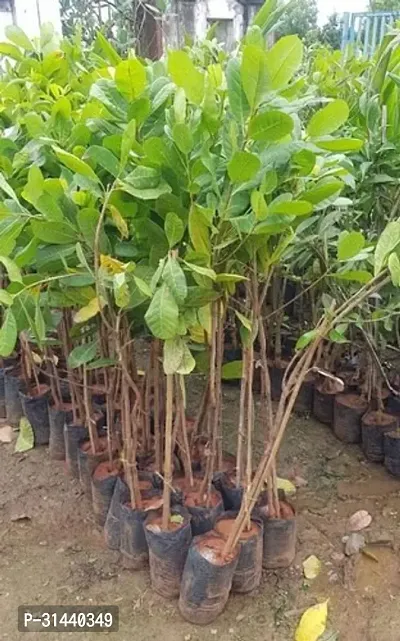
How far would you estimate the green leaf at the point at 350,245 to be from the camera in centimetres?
126

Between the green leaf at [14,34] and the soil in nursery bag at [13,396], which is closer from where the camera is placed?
the green leaf at [14,34]

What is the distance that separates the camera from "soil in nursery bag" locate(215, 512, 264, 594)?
1.55 meters

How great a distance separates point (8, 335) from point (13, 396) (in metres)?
1.31

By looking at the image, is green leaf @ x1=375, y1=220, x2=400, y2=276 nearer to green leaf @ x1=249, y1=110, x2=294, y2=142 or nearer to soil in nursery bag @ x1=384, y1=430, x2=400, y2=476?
green leaf @ x1=249, y1=110, x2=294, y2=142

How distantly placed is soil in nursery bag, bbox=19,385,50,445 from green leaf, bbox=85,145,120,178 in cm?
128

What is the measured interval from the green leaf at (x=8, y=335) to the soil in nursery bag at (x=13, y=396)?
122 cm

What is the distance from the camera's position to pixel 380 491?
2047 mm

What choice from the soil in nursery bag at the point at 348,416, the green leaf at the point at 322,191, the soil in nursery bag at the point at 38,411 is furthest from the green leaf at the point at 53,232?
the soil in nursery bag at the point at 348,416

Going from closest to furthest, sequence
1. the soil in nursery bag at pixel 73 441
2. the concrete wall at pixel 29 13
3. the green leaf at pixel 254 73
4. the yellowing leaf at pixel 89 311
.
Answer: the green leaf at pixel 254 73, the yellowing leaf at pixel 89 311, the soil in nursery bag at pixel 73 441, the concrete wall at pixel 29 13

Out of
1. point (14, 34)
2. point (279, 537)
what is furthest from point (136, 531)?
point (14, 34)

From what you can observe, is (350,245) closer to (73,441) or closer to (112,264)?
(112,264)

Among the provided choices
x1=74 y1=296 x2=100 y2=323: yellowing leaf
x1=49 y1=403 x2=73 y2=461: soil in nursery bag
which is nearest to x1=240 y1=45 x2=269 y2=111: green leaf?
x1=74 y1=296 x2=100 y2=323: yellowing leaf

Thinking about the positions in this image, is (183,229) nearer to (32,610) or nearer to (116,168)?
(116,168)

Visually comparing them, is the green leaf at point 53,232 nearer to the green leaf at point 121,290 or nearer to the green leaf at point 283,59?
the green leaf at point 121,290
